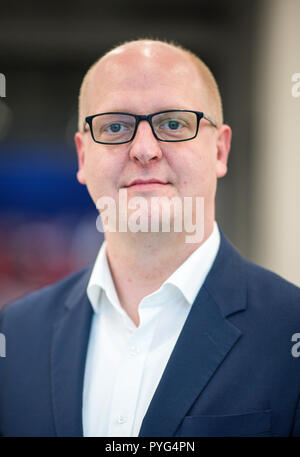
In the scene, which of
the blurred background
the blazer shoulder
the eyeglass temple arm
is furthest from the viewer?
the blurred background

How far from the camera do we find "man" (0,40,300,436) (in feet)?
3.28

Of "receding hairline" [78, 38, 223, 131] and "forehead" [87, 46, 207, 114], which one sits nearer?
"forehead" [87, 46, 207, 114]

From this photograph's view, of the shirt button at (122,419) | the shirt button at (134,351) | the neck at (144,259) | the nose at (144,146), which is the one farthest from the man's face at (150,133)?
the shirt button at (122,419)

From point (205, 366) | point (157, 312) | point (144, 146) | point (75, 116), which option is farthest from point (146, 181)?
point (75, 116)

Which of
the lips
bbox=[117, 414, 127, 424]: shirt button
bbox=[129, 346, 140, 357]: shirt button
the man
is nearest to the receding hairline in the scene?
the man

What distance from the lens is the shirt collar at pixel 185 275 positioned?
115 cm

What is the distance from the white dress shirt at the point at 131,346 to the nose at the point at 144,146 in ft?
0.92

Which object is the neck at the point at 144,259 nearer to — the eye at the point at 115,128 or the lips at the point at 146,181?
the lips at the point at 146,181

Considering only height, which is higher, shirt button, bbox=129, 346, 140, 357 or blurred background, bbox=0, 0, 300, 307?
blurred background, bbox=0, 0, 300, 307

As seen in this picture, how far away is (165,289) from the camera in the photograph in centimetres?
116

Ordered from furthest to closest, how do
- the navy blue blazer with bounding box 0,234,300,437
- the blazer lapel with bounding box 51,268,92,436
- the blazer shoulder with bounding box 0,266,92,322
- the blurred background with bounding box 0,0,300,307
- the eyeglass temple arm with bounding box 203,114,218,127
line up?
the blurred background with bounding box 0,0,300,307, the blazer shoulder with bounding box 0,266,92,322, the eyeglass temple arm with bounding box 203,114,218,127, the blazer lapel with bounding box 51,268,92,436, the navy blue blazer with bounding box 0,234,300,437

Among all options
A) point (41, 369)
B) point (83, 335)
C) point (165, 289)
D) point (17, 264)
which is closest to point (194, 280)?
point (165, 289)

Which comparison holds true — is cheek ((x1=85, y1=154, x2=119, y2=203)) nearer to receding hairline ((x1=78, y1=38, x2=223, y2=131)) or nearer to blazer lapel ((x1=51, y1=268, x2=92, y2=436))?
receding hairline ((x1=78, y1=38, x2=223, y2=131))

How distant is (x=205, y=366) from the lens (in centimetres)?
102
